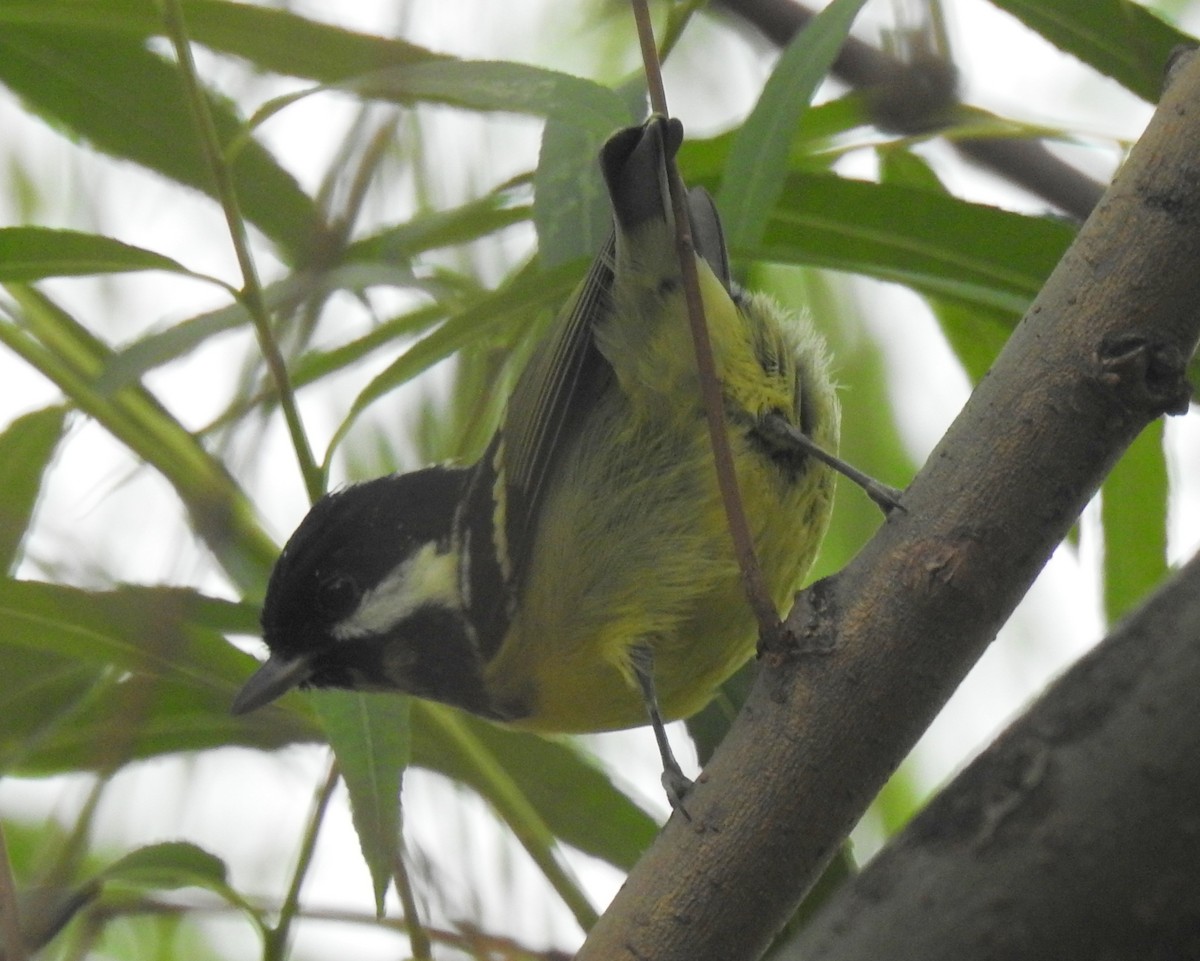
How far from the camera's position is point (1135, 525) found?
1.77 meters

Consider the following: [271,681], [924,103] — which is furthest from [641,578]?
[924,103]

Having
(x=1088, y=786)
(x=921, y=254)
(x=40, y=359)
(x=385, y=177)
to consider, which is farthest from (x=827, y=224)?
(x=1088, y=786)

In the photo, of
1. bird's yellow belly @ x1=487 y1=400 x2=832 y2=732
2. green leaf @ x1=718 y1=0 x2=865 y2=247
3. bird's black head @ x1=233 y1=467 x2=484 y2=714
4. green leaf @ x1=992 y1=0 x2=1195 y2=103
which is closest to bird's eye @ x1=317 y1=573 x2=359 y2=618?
bird's black head @ x1=233 y1=467 x2=484 y2=714

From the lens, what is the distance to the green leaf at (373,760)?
1.35 metres

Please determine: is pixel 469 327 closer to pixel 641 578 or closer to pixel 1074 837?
pixel 641 578

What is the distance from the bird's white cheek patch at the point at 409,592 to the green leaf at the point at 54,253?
0.68 metres

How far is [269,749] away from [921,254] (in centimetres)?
102

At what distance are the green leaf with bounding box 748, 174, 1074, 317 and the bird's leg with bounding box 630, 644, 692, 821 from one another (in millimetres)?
522

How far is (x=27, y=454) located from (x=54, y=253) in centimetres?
29

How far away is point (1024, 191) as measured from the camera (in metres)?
2.31

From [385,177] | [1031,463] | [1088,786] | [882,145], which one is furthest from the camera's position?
[882,145]

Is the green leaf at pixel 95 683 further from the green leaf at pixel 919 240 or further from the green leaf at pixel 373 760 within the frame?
the green leaf at pixel 919 240

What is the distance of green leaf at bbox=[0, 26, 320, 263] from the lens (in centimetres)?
183

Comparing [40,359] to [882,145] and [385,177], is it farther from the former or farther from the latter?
[882,145]
